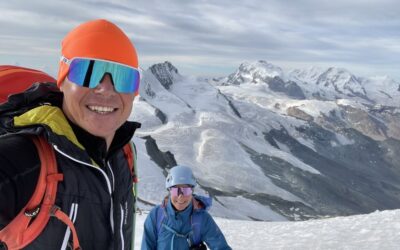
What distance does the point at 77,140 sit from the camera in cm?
271

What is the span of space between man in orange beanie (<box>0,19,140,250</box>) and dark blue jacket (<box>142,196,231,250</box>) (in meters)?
3.36

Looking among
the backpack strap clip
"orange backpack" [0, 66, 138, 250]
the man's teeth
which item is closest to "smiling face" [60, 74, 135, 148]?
the man's teeth

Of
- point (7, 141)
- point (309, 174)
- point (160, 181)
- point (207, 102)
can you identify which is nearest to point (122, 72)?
point (7, 141)

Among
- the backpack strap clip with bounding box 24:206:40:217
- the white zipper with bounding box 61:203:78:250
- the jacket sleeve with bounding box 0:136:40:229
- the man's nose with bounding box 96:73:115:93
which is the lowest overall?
the white zipper with bounding box 61:203:78:250

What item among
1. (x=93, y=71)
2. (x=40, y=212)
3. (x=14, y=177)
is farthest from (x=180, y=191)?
(x=14, y=177)

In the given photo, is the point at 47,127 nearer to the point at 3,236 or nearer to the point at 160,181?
the point at 3,236

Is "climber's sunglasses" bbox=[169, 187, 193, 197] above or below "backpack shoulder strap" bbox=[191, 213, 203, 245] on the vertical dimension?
above

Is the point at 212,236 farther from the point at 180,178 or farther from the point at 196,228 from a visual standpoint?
the point at 180,178

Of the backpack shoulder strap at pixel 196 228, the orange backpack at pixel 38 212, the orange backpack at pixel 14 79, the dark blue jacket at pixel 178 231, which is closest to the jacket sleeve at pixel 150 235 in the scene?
the dark blue jacket at pixel 178 231

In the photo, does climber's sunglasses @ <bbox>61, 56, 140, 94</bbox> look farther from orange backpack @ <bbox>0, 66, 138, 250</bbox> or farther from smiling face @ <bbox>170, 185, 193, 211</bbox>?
smiling face @ <bbox>170, 185, 193, 211</bbox>

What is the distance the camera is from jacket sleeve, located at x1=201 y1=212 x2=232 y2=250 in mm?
6223

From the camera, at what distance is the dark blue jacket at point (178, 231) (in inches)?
247

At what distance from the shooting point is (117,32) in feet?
9.27

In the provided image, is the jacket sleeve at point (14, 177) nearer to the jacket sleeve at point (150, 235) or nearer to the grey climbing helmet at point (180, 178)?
the jacket sleeve at point (150, 235)
